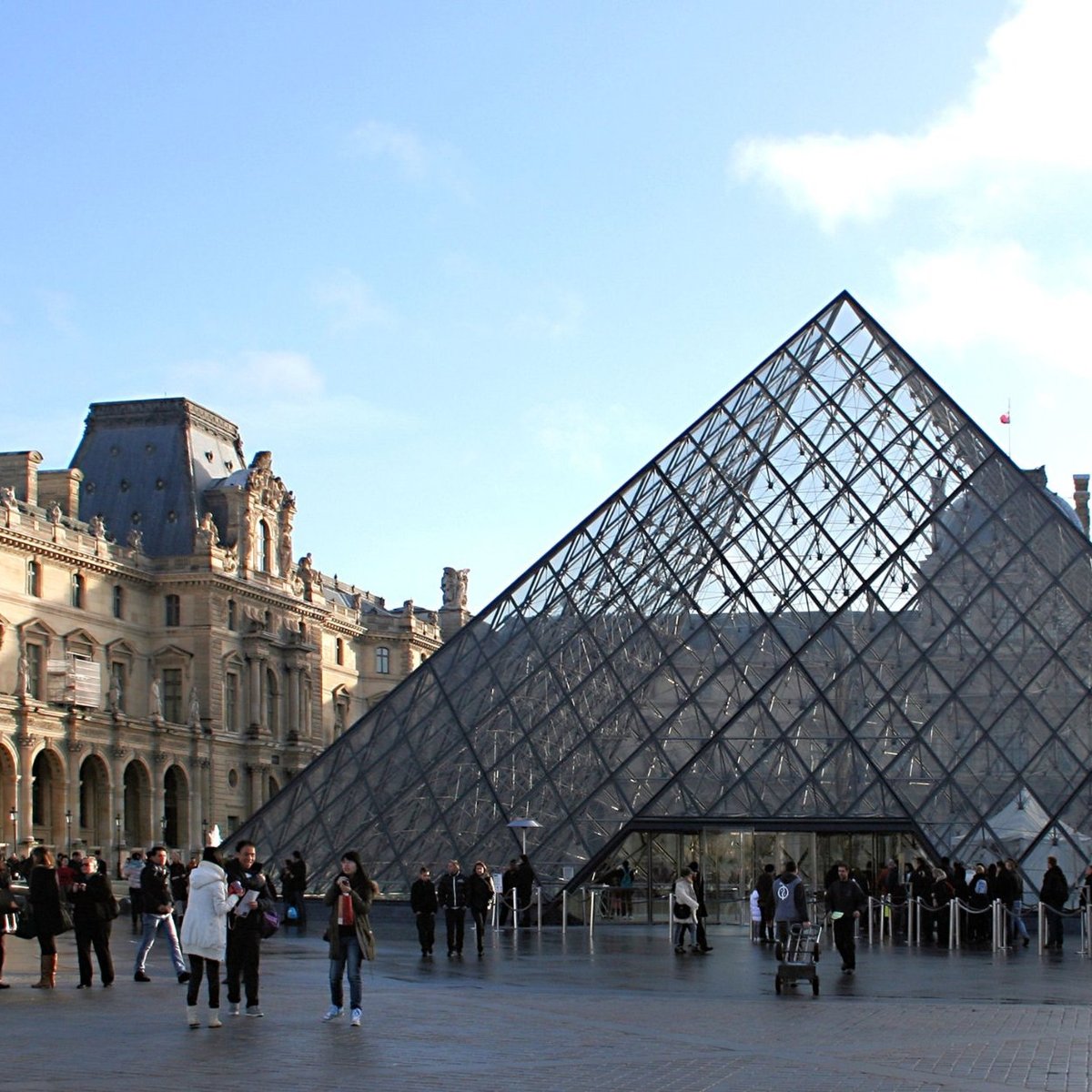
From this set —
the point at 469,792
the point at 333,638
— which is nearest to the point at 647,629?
the point at 469,792

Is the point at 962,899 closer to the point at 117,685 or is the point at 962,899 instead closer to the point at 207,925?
the point at 207,925

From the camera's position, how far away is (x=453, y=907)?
21203 millimetres

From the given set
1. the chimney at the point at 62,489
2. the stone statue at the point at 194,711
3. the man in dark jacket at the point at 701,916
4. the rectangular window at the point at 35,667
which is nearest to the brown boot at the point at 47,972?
the man in dark jacket at the point at 701,916

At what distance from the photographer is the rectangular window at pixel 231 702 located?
2766 inches

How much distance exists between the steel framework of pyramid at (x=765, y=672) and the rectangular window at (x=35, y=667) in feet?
104

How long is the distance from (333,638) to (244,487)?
489 inches

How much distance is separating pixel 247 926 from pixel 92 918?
260 cm

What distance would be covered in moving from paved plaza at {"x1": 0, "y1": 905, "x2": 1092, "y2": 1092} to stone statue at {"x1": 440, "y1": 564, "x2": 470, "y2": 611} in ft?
246

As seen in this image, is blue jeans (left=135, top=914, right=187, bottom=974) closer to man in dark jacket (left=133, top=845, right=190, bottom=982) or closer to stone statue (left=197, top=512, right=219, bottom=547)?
man in dark jacket (left=133, top=845, right=190, bottom=982)

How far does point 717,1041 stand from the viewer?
11719 mm

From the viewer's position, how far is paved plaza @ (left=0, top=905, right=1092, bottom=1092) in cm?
993

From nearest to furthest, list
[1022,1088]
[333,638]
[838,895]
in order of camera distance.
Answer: [1022,1088] < [838,895] < [333,638]

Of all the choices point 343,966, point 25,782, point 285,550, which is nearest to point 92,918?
point 343,966

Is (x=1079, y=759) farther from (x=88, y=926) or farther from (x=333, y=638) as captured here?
(x=333, y=638)
